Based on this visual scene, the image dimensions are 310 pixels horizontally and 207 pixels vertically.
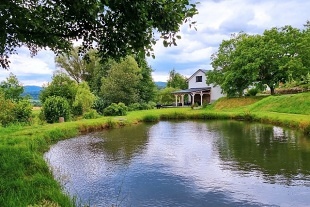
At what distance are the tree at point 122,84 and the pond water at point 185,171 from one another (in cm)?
2535

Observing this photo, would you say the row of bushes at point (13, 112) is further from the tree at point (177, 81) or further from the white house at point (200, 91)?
the tree at point (177, 81)

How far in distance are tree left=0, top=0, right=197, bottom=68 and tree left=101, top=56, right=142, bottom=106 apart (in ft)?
112

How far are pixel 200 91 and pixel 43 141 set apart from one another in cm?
3926

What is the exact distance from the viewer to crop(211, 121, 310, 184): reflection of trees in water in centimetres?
1028

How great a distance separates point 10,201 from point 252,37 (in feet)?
140

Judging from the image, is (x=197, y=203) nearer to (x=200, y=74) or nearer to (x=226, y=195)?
(x=226, y=195)

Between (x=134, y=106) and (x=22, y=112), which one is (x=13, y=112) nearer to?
(x=22, y=112)

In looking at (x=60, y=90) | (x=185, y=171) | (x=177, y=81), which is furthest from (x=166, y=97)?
(x=185, y=171)

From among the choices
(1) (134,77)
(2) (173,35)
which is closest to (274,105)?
(1) (134,77)

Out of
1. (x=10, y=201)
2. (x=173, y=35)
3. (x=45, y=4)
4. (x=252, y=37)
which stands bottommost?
(x=10, y=201)

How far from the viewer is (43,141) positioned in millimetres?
15148

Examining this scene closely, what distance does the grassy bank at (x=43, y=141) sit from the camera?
6414 mm

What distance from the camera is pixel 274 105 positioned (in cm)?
3225

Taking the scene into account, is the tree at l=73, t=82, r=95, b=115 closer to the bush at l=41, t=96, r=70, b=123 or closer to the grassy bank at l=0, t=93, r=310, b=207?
the bush at l=41, t=96, r=70, b=123
